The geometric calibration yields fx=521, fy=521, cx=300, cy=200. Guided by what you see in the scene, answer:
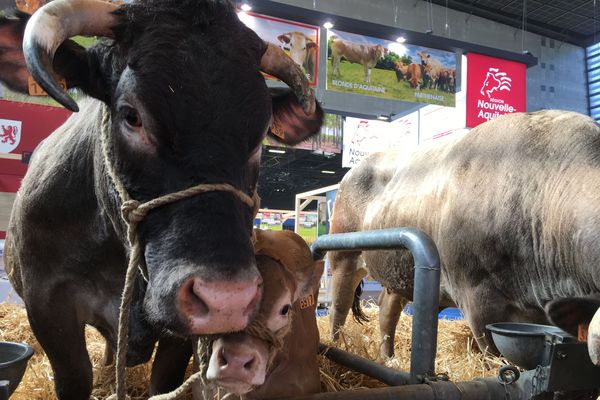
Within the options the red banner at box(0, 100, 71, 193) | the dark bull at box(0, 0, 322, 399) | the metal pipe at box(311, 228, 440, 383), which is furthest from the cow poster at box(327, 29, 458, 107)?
the metal pipe at box(311, 228, 440, 383)

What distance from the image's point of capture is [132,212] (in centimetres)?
140

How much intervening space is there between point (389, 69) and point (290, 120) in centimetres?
610

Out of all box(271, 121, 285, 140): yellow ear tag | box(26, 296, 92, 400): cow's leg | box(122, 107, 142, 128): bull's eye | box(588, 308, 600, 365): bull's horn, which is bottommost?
box(26, 296, 92, 400): cow's leg

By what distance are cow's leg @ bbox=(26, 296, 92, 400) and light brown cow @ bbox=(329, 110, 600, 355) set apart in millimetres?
1983

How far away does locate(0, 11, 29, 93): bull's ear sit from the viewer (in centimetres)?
178

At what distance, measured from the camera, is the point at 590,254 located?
220cm

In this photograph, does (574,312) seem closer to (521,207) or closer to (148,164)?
(521,207)

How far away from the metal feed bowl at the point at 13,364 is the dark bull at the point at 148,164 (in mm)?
315

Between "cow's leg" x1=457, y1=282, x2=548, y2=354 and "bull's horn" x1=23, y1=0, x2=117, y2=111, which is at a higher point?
"bull's horn" x1=23, y1=0, x2=117, y2=111

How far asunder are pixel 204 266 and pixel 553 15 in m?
17.8

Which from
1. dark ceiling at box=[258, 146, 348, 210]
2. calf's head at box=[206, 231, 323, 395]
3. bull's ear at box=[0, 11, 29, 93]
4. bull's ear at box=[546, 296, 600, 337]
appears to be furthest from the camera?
dark ceiling at box=[258, 146, 348, 210]

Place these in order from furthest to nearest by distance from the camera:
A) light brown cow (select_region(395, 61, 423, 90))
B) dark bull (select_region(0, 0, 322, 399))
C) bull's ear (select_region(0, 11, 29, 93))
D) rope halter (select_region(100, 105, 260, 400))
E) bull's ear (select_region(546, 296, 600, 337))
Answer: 1. light brown cow (select_region(395, 61, 423, 90))
2. bull's ear (select_region(546, 296, 600, 337))
3. bull's ear (select_region(0, 11, 29, 93))
4. rope halter (select_region(100, 105, 260, 400))
5. dark bull (select_region(0, 0, 322, 399))

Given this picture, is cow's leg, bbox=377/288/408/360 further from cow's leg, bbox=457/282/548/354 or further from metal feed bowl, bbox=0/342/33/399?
metal feed bowl, bbox=0/342/33/399

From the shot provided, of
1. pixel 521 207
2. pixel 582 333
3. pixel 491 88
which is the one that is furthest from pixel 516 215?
pixel 491 88
